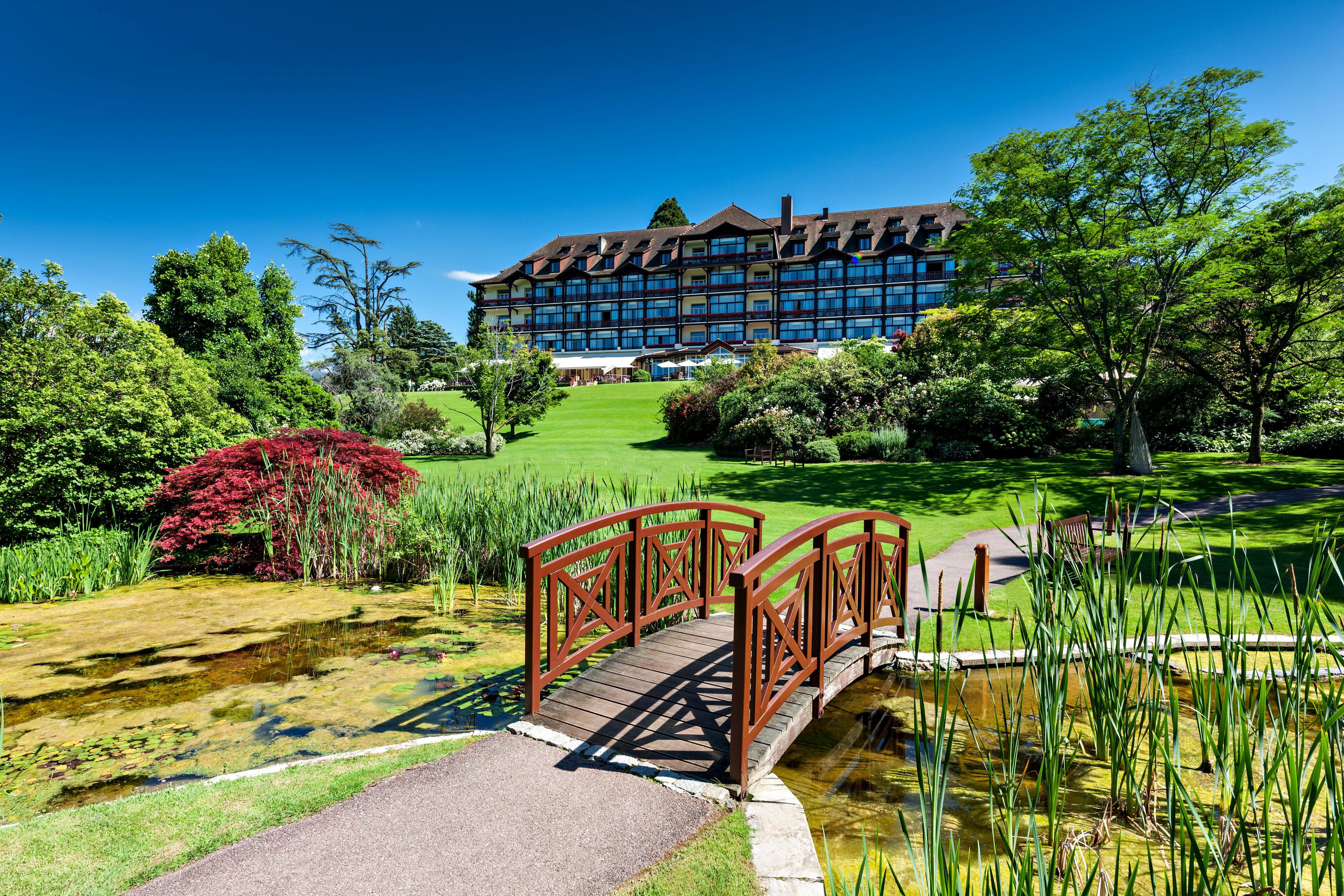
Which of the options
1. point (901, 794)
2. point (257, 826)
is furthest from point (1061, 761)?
point (257, 826)

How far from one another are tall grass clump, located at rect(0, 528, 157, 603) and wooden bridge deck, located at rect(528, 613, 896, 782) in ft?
21.9

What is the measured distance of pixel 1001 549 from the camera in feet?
32.3

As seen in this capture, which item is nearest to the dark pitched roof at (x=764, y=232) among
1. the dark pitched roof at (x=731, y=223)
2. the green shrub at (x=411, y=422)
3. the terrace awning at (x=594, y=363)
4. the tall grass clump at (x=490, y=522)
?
the dark pitched roof at (x=731, y=223)

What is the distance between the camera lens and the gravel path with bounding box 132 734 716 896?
281 centimetres

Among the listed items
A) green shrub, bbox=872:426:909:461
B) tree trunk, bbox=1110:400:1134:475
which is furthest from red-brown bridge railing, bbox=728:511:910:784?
green shrub, bbox=872:426:909:461

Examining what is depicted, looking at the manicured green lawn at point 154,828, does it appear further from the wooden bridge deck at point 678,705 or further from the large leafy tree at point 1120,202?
the large leafy tree at point 1120,202

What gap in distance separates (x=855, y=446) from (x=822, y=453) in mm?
1244

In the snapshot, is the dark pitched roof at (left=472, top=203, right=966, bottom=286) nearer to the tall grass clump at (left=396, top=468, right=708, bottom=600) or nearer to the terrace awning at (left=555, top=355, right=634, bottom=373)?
the terrace awning at (left=555, top=355, right=634, bottom=373)

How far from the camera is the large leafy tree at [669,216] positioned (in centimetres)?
7719

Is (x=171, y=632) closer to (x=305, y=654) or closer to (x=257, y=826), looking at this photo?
(x=305, y=654)

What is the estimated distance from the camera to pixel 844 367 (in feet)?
74.5

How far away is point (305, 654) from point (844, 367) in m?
19.7

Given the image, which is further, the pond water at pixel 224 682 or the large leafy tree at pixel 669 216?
the large leafy tree at pixel 669 216

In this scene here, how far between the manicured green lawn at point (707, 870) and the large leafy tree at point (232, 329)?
66.6 ft
